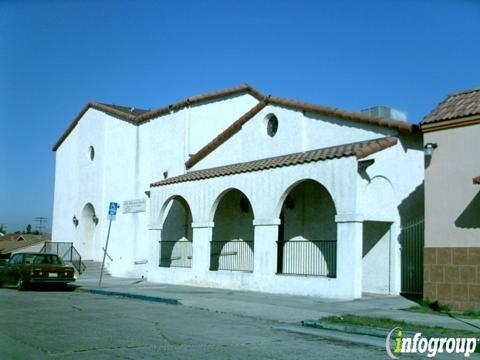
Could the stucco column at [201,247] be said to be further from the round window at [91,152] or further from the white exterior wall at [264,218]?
the round window at [91,152]

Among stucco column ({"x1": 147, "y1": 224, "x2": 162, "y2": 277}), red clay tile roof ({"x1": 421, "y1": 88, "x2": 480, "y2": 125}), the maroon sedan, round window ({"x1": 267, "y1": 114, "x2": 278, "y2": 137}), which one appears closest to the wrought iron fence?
stucco column ({"x1": 147, "y1": 224, "x2": 162, "y2": 277})

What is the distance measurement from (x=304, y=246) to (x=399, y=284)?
11.7 ft

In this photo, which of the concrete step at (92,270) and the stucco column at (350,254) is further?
the concrete step at (92,270)

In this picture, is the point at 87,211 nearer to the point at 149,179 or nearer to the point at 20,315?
the point at 149,179

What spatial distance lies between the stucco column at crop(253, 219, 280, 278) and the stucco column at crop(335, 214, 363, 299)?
115 inches

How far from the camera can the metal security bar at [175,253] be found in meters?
25.0

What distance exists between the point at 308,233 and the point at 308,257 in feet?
2.87

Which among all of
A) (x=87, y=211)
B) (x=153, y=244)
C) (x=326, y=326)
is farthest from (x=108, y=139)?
(x=326, y=326)

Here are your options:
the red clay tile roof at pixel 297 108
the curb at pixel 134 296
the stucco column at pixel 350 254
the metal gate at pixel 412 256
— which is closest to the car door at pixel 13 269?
the curb at pixel 134 296

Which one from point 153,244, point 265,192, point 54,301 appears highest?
point 265,192

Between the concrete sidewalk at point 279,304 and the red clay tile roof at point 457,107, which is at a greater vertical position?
the red clay tile roof at point 457,107

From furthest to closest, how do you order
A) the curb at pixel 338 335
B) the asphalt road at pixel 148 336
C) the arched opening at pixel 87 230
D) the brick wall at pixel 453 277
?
the arched opening at pixel 87 230, the brick wall at pixel 453 277, the curb at pixel 338 335, the asphalt road at pixel 148 336

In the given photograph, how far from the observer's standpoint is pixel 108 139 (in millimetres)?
30891

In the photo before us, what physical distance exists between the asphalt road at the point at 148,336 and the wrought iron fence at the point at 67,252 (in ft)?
44.5
